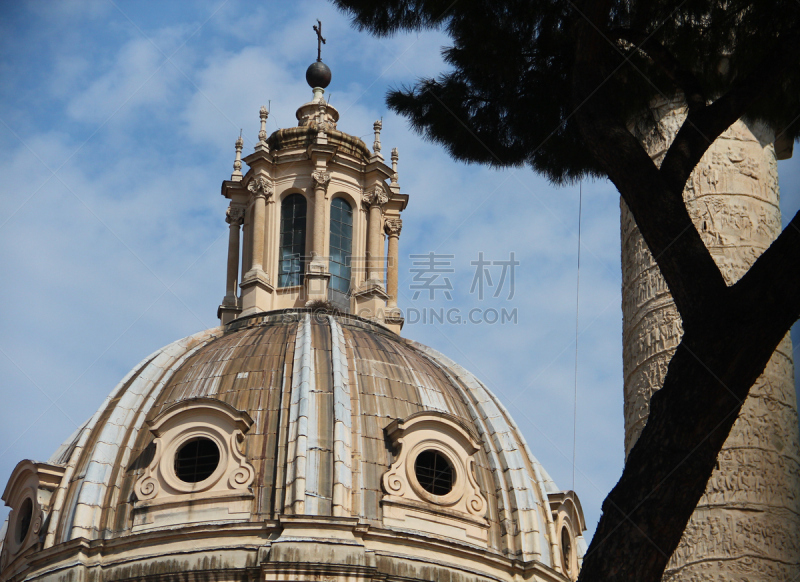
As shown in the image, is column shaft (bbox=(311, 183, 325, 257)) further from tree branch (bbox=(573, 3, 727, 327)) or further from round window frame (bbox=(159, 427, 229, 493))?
tree branch (bbox=(573, 3, 727, 327))

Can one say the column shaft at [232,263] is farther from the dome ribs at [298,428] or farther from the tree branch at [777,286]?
the tree branch at [777,286]

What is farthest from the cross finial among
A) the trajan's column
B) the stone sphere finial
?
the trajan's column

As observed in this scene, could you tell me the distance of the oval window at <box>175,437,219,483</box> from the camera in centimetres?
2206

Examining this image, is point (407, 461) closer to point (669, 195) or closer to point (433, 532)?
point (433, 532)

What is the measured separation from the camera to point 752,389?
28.7 ft

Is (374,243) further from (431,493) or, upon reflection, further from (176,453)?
(176,453)

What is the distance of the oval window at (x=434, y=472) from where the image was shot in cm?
2248

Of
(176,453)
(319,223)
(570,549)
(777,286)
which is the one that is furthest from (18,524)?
(777,286)

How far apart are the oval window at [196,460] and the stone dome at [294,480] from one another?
0.15 feet

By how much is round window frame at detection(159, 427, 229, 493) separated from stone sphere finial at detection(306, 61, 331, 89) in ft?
38.2

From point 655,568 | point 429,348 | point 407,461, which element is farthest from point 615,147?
point 429,348

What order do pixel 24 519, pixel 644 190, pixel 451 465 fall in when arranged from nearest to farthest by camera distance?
pixel 644 190 → pixel 451 465 → pixel 24 519

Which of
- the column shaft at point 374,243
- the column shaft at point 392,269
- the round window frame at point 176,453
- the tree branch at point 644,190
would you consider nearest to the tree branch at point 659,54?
the tree branch at point 644,190

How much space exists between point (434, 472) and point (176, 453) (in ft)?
14.8
